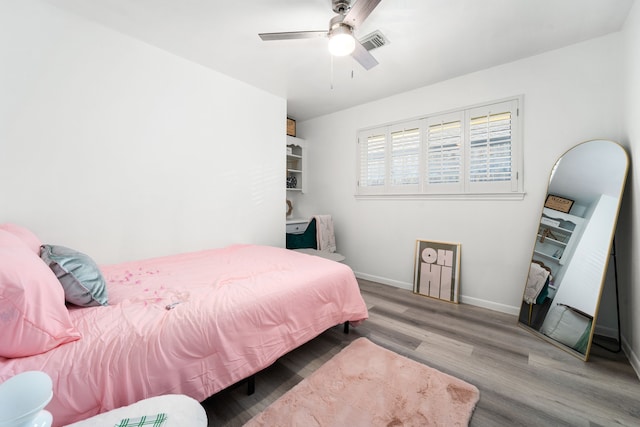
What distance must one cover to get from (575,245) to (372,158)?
2.31 metres

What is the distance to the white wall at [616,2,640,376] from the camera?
1.75 metres

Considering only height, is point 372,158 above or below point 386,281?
above

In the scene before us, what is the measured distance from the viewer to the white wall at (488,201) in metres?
2.23

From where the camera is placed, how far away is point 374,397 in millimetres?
1461

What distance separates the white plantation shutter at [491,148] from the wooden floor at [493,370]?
139 centimetres

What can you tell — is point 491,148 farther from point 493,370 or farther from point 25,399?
point 25,399

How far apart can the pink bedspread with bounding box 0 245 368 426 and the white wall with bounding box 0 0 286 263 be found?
476 mm

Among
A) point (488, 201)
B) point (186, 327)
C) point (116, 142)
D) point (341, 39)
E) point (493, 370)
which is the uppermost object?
point (341, 39)

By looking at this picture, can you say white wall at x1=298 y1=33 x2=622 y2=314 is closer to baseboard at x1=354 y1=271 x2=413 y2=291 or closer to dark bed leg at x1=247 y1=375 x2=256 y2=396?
baseboard at x1=354 y1=271 x2=413 y2=291

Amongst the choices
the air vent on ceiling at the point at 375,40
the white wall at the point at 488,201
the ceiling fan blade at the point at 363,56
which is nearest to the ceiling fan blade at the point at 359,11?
the ceiling fan blade at the point at 363,56

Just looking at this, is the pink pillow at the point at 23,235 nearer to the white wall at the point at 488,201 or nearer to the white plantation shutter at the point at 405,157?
the white wall at the point at 488,201

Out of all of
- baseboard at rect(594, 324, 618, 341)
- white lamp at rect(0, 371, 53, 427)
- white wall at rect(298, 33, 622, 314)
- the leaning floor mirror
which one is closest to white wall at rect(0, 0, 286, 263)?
white wall at rect(298, 33, 622, 314)

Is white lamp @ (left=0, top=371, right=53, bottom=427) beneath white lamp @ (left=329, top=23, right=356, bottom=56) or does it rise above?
beneath

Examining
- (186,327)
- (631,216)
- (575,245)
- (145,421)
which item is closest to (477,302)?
(575,245)
